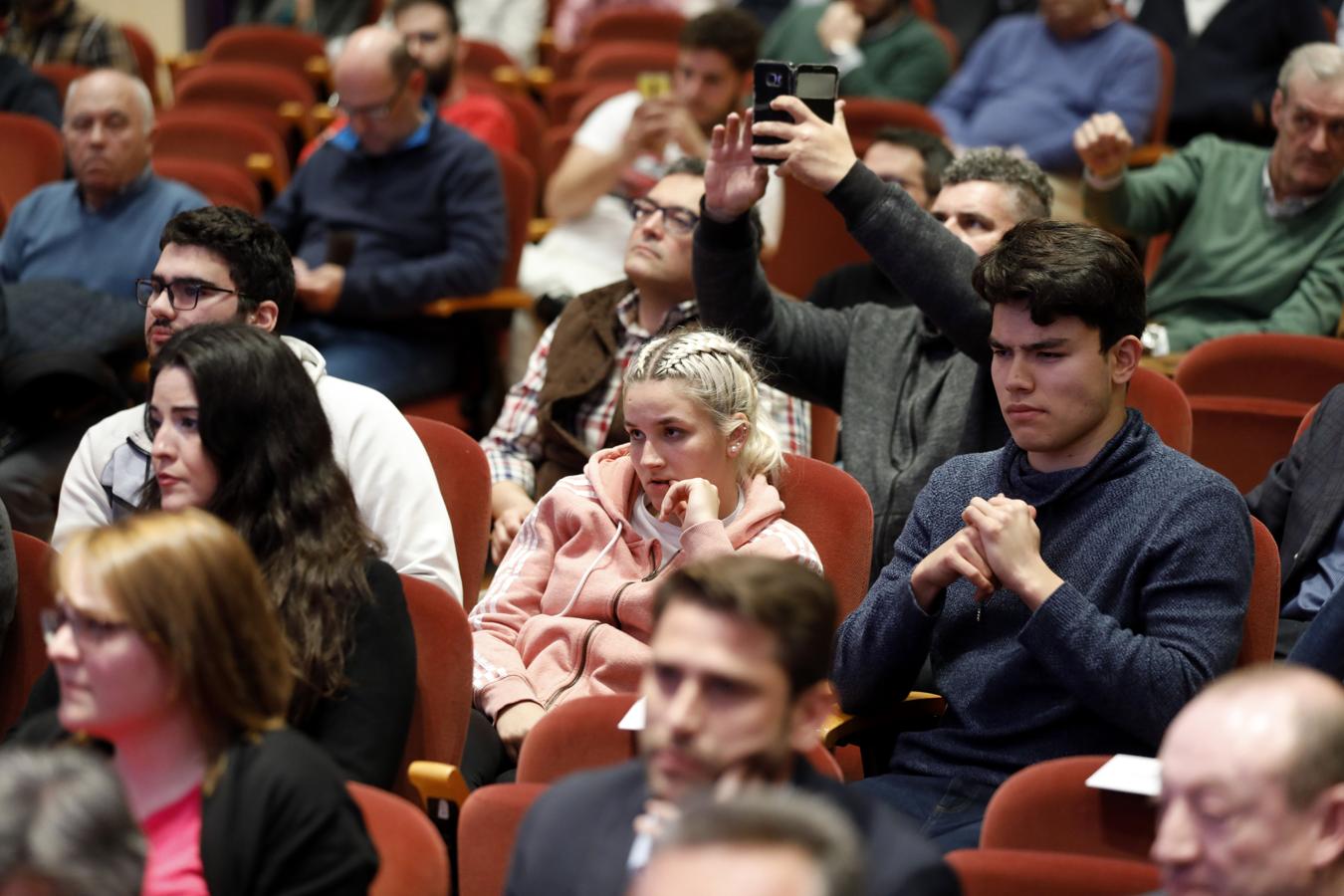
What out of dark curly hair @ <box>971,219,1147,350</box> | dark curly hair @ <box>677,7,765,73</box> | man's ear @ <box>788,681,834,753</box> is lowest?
man's ear @ <box>788,681,834,753</box>

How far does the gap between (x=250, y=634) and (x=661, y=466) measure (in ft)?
2.81

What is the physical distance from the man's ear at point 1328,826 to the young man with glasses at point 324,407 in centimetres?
125

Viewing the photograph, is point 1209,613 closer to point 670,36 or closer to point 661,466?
point 661,466

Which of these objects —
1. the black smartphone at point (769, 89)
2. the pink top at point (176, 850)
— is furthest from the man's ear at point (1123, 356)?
the pink top at point (176, 850)

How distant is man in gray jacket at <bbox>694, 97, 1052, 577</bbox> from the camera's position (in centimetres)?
271

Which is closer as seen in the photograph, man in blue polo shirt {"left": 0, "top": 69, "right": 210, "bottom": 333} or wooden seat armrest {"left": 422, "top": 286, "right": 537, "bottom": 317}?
man in blue polo shirt {"left": 0, "top": 69, "right": 210, "bottom": 333}

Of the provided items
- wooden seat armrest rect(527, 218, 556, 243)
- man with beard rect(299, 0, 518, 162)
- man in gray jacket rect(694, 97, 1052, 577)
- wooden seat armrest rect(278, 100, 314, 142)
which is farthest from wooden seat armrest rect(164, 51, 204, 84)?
man in gray jacket rect(694, 97, 1052, 577)

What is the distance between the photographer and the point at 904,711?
7.79 feet

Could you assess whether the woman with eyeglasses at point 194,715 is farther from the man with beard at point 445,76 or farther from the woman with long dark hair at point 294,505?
the man with beard at point 445,76

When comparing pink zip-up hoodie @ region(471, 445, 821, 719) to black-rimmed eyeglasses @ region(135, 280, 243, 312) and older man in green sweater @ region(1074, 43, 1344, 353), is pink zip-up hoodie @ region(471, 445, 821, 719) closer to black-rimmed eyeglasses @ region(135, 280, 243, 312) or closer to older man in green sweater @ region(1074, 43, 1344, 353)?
black-rimmed eyeglasses @ region(135, 280, 243, 312)

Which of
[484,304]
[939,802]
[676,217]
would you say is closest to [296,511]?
[939,802]

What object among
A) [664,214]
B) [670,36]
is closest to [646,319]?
[664,214]

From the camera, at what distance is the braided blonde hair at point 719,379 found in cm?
246

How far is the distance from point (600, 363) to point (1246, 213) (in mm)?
1520
